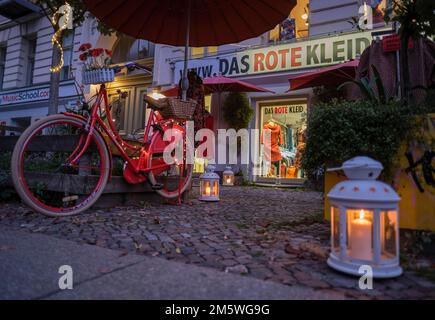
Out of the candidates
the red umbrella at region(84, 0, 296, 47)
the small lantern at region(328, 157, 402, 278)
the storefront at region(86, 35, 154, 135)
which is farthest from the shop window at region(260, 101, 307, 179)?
the small lantern at region(328, 157, 402, 278)

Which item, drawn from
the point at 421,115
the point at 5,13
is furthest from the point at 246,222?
the point at 5,13

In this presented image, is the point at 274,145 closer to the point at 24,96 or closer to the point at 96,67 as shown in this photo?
the point at 96,67

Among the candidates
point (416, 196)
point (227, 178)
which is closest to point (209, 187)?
point (416, 196)

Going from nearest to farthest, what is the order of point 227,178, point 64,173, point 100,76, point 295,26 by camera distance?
point 100,76 → point 64,173 → point 227,178 → point 295,26

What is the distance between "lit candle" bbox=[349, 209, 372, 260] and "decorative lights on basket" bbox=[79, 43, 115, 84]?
2516 millimetres

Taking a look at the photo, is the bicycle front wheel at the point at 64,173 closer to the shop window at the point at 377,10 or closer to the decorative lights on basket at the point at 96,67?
the decorative lights on basket at the point at 96,67

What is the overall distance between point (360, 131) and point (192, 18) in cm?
299

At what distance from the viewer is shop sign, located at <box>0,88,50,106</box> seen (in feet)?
42.6

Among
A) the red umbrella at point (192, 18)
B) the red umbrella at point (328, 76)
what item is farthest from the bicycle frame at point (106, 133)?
the red umbrella at point (328, 76)

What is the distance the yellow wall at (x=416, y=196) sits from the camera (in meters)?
2.00

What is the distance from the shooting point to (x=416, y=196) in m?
2.04

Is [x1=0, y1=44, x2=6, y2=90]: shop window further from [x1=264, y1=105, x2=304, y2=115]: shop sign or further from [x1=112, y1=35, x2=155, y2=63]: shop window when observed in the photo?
[x1=264, y1=105, x2=304, y2=115]: shop sign
